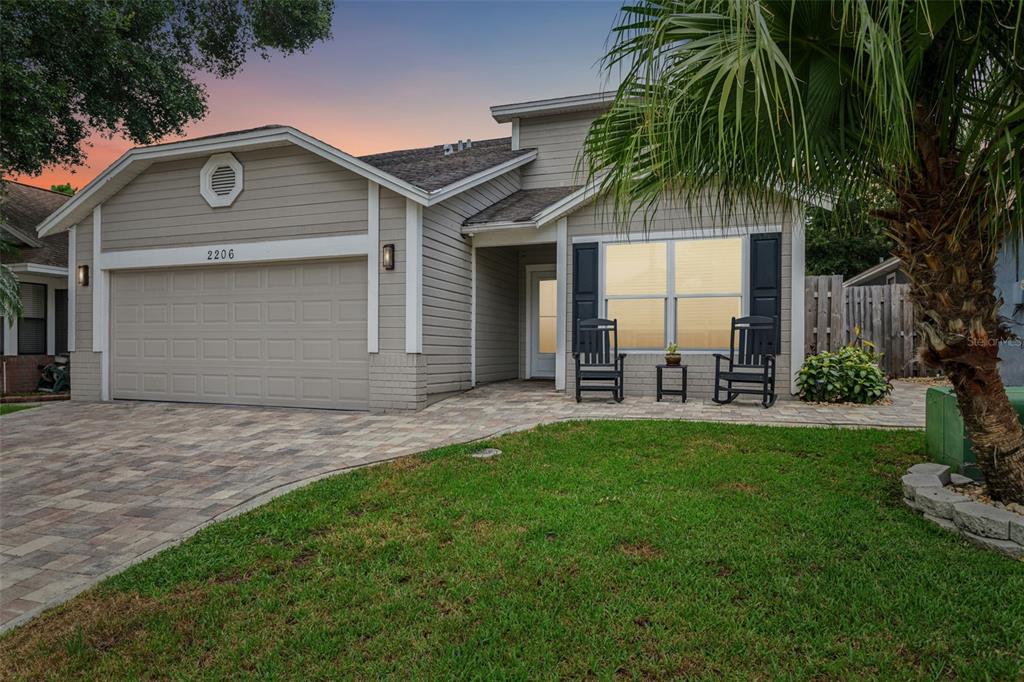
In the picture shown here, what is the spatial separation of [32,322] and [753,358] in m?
14.0

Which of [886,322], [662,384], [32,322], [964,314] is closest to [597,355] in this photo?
[662,384]

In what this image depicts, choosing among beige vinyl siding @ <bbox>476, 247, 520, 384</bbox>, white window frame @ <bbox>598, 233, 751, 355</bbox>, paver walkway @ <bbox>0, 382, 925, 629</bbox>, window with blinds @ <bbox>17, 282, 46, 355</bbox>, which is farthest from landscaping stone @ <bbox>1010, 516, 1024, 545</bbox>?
window with blinds @ <bbox>17, 282, 46, 355</bbox>

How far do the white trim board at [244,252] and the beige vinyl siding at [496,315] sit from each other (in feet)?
8.29

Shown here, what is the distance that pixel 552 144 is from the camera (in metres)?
11.0

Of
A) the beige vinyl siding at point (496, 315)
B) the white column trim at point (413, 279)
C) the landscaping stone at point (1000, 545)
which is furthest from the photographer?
the beige vinyl siding at point (496, 315)

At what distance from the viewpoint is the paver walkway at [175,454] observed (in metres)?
3.19

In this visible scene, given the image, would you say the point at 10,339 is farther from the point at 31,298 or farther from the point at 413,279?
the point at 413,279

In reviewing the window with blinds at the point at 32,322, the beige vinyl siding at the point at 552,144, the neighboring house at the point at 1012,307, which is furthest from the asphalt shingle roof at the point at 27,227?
the neighboring house at the point at 1012,307

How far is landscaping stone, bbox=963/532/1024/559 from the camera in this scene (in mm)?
2701

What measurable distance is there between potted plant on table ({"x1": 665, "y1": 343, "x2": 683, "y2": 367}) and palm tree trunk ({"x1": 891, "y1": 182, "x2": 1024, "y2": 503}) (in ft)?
15.8

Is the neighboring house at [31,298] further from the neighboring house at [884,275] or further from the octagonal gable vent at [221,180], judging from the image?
the neighboring house at [884,275]

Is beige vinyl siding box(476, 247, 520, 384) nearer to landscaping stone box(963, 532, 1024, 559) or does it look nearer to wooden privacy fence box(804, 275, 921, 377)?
wooden privacy fence box(804, 275, 921, 377)

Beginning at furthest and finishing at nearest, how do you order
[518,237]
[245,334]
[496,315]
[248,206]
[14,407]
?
[496,315] < [518,237] < [14,407] < [245,334] < [248,206]

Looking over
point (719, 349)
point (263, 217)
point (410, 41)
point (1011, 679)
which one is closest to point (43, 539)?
point (1011, 679)
